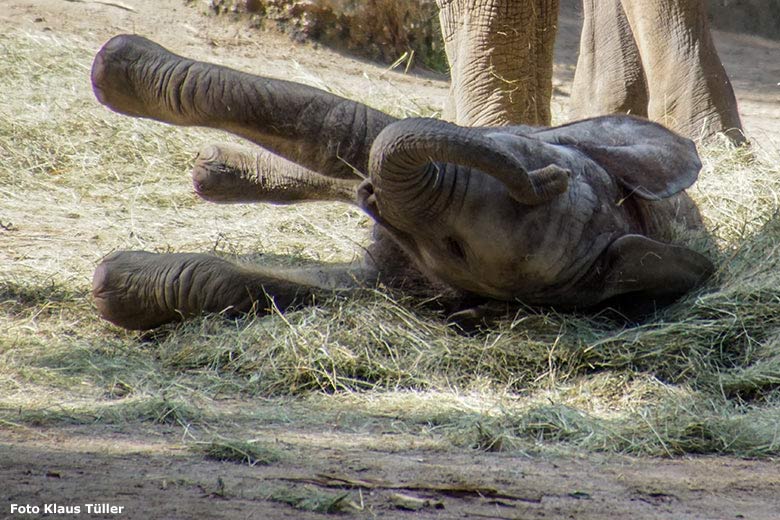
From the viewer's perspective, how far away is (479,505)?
2418mm

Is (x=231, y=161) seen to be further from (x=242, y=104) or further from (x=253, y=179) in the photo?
(x=242, y=104)

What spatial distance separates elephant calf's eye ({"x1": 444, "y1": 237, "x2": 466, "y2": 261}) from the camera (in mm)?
3738

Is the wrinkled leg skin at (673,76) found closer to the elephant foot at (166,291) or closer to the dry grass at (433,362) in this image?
the dry grass at (433,362)

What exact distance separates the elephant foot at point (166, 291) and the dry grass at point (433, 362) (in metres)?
0.06

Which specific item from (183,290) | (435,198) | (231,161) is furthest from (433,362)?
(231,161)

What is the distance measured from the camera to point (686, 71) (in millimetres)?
6203

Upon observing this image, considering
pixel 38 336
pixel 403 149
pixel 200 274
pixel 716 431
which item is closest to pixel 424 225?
pixel 403 149

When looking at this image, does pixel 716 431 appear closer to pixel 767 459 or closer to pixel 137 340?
pixel 767 459

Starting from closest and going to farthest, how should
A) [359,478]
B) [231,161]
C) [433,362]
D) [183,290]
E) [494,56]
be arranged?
[359,478] < [433,362] < [183,290] < [231,161] < [494,56]

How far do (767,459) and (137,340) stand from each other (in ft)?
6.71

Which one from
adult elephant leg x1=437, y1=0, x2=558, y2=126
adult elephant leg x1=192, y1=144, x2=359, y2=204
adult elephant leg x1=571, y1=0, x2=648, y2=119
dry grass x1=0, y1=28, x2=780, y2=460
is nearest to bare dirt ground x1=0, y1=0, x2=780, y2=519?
dry grass x1=0, y1=28, x2=780, y2=460

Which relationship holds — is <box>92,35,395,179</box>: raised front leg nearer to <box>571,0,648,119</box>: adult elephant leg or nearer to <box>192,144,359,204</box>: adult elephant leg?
<box>192,144,359,204</box>: adult elephant leg

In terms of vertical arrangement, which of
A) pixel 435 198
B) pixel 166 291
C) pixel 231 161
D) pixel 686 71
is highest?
pixel 686 71

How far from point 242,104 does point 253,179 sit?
2.59 ft
